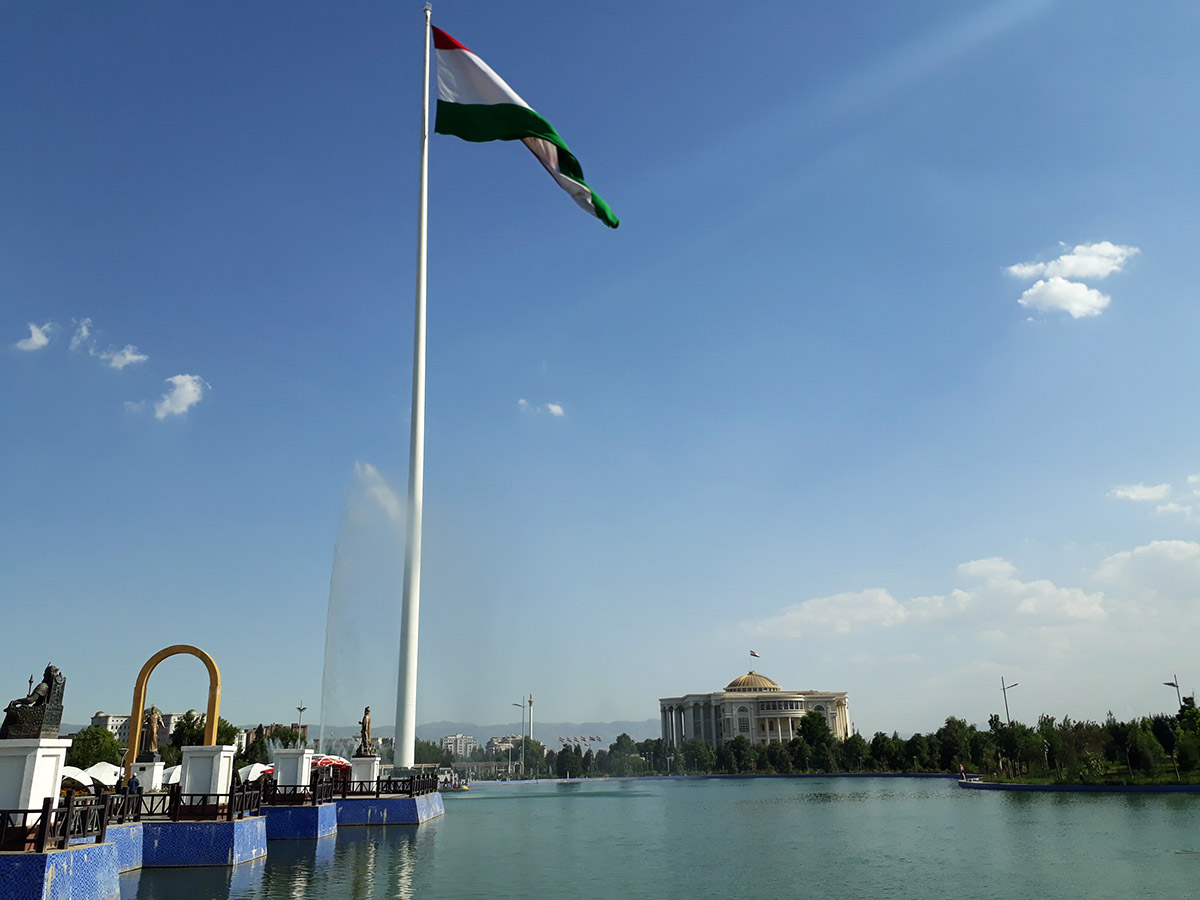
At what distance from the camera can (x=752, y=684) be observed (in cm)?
16300

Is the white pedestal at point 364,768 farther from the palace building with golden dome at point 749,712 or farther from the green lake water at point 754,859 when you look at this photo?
the palace building with golden dome at point 749,712

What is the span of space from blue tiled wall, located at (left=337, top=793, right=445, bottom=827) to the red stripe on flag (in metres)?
27.3

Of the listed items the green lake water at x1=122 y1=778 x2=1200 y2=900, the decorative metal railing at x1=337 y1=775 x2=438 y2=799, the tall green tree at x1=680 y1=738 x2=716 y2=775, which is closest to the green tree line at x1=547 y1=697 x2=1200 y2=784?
the tall green tree at x1=680 y1=738 x2=716 y2=775

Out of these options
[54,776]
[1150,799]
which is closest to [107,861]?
[54,776]

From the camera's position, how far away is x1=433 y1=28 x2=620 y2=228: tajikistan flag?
28906 millimetres

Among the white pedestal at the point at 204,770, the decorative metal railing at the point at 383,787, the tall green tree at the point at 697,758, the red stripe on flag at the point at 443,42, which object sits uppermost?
the red stripe on flag at the point at 443,42

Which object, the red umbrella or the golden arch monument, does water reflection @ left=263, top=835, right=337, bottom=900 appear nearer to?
the golden arch monument

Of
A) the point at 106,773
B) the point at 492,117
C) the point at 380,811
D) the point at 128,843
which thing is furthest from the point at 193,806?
the point at 492,117

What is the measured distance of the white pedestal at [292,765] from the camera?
28.8 meters

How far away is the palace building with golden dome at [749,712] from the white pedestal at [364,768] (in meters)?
120

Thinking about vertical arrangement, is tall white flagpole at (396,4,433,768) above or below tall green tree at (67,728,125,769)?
above

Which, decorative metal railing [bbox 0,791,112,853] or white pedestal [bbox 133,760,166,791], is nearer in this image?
decorative metal railing [bbox 0,791,112,853]

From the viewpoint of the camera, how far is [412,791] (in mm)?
33031

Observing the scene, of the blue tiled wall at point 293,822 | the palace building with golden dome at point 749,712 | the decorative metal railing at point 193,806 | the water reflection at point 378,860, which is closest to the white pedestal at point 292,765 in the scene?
the blue tiled wall at point 293,822
